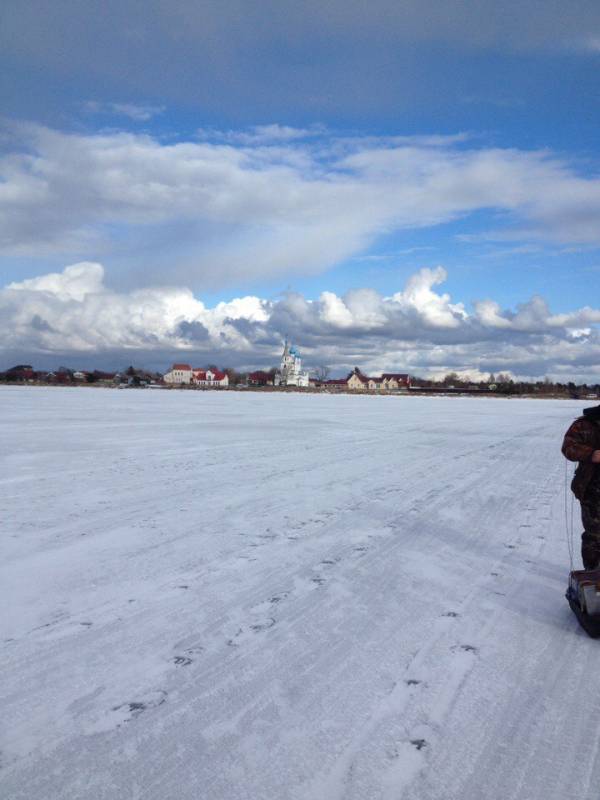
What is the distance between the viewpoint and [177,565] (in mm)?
4754

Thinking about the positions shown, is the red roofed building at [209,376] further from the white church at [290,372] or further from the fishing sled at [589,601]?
the fishing sled at [589,601]

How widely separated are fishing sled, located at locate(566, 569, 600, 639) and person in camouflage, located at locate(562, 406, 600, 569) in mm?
335

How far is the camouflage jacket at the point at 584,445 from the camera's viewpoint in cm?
376

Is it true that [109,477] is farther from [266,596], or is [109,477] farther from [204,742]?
[204,742]

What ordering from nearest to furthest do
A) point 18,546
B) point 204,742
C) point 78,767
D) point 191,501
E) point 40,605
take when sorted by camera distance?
1. point 78,767
2. point 204,742
3. point 40,605
4. point 18,546
5. point 191,501

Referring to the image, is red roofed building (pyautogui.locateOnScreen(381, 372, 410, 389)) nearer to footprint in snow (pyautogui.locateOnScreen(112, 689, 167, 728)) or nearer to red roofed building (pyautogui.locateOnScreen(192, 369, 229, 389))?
red roofed building (pyautogui.locateOnScreen(192, 369, 229, 389))

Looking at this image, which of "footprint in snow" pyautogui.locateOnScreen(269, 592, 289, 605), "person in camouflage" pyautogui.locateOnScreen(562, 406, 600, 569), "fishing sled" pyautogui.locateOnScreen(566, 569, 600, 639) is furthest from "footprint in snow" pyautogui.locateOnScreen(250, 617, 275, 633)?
"person in camouflage" pyautogui.locateOnScreen(562, 406, 600, 569)

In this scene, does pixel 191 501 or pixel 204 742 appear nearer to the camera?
pixel 204 742

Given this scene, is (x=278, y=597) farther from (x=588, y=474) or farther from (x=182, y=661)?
(x=588, y=474)

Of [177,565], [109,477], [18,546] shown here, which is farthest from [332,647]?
[109,477]

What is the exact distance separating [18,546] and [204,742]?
11.5 feet

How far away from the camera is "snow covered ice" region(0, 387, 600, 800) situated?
2.32 meters

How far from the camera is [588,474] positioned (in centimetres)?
391

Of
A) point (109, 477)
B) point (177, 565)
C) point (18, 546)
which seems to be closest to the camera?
point (177, 565)
